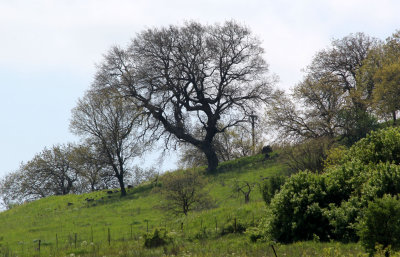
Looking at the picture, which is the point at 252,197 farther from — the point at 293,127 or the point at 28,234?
the point at 28,234

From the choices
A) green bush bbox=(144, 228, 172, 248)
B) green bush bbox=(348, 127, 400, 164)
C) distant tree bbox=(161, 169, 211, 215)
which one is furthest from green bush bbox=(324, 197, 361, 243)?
distant tree bbox=(161, 169, 211, 215)

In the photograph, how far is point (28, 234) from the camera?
29.4 m

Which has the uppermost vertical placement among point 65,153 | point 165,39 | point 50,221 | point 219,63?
point 165,39

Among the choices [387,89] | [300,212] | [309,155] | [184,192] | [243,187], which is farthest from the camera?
[387,89]

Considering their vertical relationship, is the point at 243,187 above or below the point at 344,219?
above

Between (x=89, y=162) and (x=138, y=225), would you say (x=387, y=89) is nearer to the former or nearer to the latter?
(x=138, y=225)

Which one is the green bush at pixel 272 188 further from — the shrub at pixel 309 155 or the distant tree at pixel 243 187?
the distant tree at pixel 243 187

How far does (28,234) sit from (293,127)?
1011 inches

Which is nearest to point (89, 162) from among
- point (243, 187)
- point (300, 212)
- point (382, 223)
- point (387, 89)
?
point (243, 187)

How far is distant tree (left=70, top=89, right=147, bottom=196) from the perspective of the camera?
1713 inches

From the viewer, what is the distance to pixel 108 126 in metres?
43.8

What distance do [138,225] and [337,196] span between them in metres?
15.4

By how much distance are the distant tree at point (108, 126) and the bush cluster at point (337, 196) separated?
89.1 feet

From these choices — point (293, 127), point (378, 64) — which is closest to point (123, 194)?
point (293, 127)
